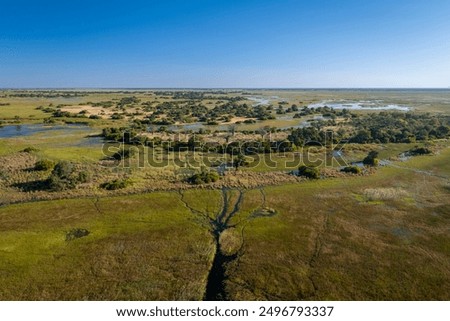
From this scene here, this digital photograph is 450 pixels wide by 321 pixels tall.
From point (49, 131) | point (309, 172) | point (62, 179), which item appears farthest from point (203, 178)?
point (49, 131)

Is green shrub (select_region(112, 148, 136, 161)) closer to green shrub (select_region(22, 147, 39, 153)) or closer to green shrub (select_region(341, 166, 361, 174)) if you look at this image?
green shrub (select_region(22, 147, 39, 153))

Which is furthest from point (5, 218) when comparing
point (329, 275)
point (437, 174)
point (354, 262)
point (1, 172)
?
point (437, 174)

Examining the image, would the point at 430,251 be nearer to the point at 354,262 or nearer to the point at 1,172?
the point at 354,262

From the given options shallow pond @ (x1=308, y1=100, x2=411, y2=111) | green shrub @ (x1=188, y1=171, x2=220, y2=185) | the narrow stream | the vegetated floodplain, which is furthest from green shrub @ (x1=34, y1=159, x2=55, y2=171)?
shallow pond @ (x1=308, y1=100, x2=411, y2=111)

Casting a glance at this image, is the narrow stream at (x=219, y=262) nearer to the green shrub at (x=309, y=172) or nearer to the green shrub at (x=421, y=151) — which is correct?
the green shrub at (x=309, y=172)

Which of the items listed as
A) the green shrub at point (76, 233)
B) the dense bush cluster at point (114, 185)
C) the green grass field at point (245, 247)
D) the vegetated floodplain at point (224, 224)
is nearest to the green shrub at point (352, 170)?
the vegetated floodplain at point (224, 224)
